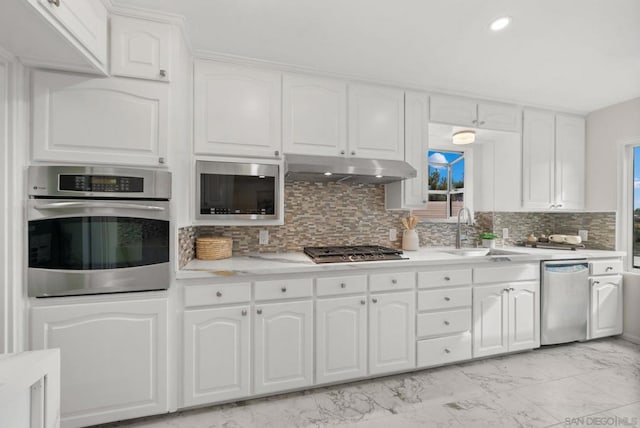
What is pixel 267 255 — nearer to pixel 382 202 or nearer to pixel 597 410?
pixel 382 202

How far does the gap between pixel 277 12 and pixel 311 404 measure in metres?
2.45

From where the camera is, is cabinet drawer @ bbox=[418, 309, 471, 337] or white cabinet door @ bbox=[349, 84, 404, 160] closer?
cabinet drawer @ bbox=[418, 309, 471, 337]

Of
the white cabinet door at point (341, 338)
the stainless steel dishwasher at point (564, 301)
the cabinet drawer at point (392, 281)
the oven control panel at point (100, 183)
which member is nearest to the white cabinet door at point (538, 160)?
the stainless steel dishwasher at point (564, 301)

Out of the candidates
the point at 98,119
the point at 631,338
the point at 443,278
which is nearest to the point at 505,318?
the point at 443,278

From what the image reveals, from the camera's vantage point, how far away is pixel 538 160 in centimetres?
301

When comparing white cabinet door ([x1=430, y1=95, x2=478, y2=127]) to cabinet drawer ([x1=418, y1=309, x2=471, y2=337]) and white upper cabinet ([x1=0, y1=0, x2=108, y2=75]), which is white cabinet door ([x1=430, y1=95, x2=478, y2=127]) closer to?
cabinet drawer ([x1=418, y1=309, x2=471, y2=337])

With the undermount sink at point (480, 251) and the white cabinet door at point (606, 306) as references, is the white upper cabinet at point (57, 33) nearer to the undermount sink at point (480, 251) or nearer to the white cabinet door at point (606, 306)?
the undermount sink at point (480, 251)

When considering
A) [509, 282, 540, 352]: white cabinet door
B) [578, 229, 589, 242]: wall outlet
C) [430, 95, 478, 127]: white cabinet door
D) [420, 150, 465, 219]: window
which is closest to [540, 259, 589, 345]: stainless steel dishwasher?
[509, 282, 540, 352]: white cabinet door

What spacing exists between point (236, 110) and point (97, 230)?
1.16 metres

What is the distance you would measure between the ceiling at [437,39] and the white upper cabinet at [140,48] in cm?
11

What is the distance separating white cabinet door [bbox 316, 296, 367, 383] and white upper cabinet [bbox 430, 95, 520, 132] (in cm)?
181

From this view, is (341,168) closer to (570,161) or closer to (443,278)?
(443,278)

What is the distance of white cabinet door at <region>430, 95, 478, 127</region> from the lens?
264cm

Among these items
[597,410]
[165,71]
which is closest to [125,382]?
[165,71]
